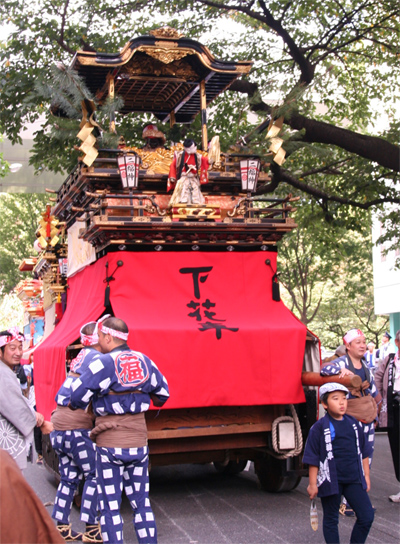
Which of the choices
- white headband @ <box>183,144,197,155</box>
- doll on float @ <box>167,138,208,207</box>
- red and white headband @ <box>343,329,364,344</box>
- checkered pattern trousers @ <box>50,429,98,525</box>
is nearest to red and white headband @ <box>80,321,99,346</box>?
checkered pattern trousers @ <box>50,429,98,525</box>

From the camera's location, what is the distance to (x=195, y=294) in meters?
7.91

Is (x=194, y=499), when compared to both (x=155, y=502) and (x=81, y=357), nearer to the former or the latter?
(x=155, y=502)

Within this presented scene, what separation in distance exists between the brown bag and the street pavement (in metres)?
1.11

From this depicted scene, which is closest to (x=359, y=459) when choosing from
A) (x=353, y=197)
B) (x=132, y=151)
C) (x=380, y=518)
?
(x=380, y=518)

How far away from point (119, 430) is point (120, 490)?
48 cm

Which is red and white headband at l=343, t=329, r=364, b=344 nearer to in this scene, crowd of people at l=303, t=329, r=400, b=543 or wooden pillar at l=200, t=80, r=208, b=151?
crowd of people at l=303, t=329, r=400, b=543

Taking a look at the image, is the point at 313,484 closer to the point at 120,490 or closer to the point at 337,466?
the point at 337,466

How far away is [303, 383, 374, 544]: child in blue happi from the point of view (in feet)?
16.7

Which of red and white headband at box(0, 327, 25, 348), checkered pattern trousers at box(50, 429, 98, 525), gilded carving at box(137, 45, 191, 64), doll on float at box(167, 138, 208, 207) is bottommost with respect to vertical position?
checkered pattern trousers at box(50, 429, 98, 525)

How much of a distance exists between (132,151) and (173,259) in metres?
1.45

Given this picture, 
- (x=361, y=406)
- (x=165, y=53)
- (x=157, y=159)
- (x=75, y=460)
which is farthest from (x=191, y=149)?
(x=75, y=460)

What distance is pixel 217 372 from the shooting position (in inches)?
295

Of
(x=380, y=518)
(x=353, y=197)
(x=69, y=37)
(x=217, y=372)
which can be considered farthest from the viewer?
(x=353, y=197)

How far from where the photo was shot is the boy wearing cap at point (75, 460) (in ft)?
20.8
